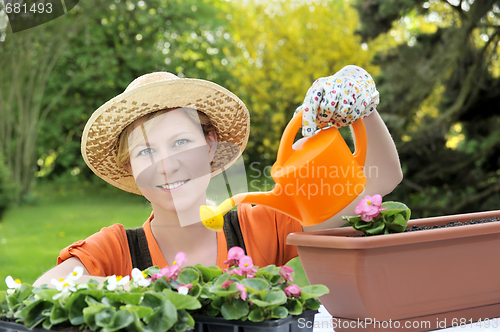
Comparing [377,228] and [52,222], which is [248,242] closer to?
[377,228]

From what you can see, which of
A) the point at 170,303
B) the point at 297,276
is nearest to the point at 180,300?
the point at 170,303

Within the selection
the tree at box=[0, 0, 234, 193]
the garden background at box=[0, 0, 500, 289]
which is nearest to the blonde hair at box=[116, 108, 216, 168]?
the garden background at box=[0, 0, 500, 289]

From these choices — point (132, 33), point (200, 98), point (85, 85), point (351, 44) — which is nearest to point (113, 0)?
point (132, 33)

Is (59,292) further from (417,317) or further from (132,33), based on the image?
(132,33)

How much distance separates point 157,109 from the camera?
0.96 m

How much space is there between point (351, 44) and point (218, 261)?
5226 mm

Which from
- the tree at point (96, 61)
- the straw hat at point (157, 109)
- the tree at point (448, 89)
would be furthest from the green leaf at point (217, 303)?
the tree at point (96, 61)

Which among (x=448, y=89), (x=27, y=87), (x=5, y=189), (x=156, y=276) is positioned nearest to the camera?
(x=156, y=276)

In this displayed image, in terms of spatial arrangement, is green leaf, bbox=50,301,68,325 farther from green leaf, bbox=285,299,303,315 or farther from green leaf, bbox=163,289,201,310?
green leaf, bbox=285,299,303,315

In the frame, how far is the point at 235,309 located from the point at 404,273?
264 mm

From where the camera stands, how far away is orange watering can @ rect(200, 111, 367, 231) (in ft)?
2.17

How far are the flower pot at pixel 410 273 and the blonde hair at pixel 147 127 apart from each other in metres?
0.42

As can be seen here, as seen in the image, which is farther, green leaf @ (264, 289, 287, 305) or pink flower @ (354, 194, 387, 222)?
pink flower @ (354, 194, 387, 222)

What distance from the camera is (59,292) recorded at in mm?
555
